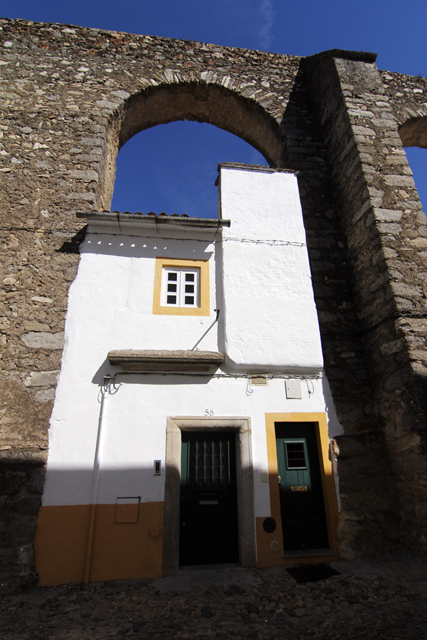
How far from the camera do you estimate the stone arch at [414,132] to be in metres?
7.36

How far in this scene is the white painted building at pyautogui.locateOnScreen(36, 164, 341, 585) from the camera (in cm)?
Answer: 394

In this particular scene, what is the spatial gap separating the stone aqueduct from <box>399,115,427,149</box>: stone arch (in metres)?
0.04

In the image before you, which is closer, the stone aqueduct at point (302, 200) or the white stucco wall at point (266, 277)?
the stone aqueduct at point (302, 200)

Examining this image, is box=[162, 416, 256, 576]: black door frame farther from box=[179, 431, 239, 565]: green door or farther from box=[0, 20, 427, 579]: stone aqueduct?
box=[0, 20, 427, 579]: stone aqueduct

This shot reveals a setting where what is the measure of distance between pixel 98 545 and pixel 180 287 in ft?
11.0

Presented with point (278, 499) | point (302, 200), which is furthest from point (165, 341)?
point (302, 200)

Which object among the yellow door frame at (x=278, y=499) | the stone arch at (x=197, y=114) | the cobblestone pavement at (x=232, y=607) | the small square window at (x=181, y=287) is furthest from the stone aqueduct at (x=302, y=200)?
the small square window at (x=181, y=287)

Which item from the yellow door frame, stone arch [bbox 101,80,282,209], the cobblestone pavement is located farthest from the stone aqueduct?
the cobblestone pavement

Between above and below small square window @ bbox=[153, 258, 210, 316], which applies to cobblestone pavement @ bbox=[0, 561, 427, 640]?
below

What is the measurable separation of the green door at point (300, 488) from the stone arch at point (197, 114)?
517 cm

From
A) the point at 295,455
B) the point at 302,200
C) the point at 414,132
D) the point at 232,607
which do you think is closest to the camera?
the point at 232,607

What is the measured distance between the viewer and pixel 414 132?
770 cm

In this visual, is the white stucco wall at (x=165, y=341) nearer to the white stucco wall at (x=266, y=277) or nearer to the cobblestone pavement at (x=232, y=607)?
the white stucco wall at (x=266, y=277)

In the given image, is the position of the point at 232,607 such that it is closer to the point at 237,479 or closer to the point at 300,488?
the point at 237,479
